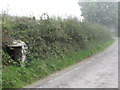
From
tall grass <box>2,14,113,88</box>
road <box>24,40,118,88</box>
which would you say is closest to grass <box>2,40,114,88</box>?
tall grass <box>2,14,113,88</box>

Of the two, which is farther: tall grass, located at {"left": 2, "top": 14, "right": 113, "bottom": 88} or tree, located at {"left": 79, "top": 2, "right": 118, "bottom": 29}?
tree, located at {"left": 79, "top": 2, "right": 118, "bottom": 29}

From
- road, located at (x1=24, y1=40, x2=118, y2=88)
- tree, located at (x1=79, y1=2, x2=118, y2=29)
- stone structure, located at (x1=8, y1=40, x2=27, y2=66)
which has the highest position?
tree, located at (x1=79, y1=2, x2=118, y2=29)

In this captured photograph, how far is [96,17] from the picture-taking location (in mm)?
24359

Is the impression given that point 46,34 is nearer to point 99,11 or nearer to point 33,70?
point 33,70

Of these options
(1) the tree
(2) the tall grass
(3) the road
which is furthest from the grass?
(1) the tree

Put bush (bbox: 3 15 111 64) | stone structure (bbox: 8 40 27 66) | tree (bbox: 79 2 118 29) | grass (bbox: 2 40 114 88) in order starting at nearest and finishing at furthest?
1. grass (bbox: 2 40 114 88)
2. stone structure (bbox: 8 40 27 66)
3. bush (bbox: 3 15 111 64)
4. tree (bbox: 79 2 118 29)

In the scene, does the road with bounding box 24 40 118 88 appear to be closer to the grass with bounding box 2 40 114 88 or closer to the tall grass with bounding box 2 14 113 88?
the grass with bounding box 2 40 114 88

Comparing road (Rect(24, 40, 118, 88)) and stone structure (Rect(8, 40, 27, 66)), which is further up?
stone structure (Rect(8, 40, 27, 66))

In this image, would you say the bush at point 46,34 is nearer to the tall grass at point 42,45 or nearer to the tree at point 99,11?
the tall grass at point 42,45

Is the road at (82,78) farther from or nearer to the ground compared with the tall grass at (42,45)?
nearer to the ground

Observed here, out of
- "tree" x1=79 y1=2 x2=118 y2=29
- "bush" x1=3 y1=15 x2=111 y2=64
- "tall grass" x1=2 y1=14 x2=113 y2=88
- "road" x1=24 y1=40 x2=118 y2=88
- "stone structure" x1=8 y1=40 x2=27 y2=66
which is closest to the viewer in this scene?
"road" x1=24 y1=40 x2=118 y2=88

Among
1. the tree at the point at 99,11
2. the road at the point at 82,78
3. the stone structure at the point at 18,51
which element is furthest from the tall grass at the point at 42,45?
the tree at the point at 99,11

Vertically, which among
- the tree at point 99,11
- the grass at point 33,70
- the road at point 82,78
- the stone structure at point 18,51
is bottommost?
the road at point 82,78

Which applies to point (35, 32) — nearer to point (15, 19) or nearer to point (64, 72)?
point (15, 19)
